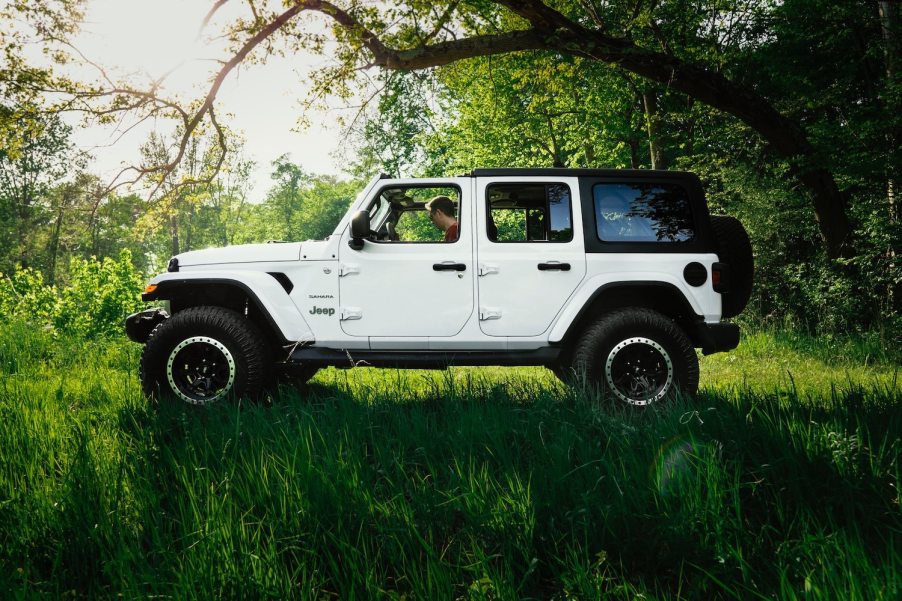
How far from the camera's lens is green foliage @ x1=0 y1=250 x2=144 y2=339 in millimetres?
9188

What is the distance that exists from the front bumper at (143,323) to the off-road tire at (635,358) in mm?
3412

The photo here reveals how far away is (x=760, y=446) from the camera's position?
2.93 m

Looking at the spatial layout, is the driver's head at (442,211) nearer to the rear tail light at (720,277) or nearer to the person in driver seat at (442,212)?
the person in driver seat at (442,212)

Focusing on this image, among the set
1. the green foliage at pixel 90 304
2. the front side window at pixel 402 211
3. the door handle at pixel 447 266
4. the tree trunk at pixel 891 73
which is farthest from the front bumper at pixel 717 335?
the green foliage at pixel 90 304

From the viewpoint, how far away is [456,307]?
448 centimetres

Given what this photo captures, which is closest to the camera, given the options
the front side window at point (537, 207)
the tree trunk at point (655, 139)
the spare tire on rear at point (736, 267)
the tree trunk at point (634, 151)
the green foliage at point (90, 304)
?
the front side window at point (537, 207)

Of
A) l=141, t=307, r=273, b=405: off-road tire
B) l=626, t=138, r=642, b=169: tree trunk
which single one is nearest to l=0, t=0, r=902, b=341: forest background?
l=626, t=138, r=642, b=169: tree trunk

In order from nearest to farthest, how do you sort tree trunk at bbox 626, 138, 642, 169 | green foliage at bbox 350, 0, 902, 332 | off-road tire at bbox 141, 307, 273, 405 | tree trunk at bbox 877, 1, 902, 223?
off-road tire at bbox 141, 307, 273, 405
tree trunk at bbox 877, 1, 902, 223
green foliage at bbox 350, 0, 902, 332
tree trunk at bbox 626, 138, 642, 169

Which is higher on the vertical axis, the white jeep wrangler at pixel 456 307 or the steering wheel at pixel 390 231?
the steering wheel at pixel 390 231

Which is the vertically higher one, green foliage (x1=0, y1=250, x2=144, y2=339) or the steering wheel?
the steering wheel

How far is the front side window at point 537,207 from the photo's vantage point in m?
4.69

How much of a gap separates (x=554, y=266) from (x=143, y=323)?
3.40m

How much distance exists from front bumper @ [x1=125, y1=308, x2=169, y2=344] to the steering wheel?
194 cm

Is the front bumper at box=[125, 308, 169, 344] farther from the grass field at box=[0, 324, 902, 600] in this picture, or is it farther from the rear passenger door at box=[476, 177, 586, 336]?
the rear passenger door at box=[476, 177, 586, 336]
